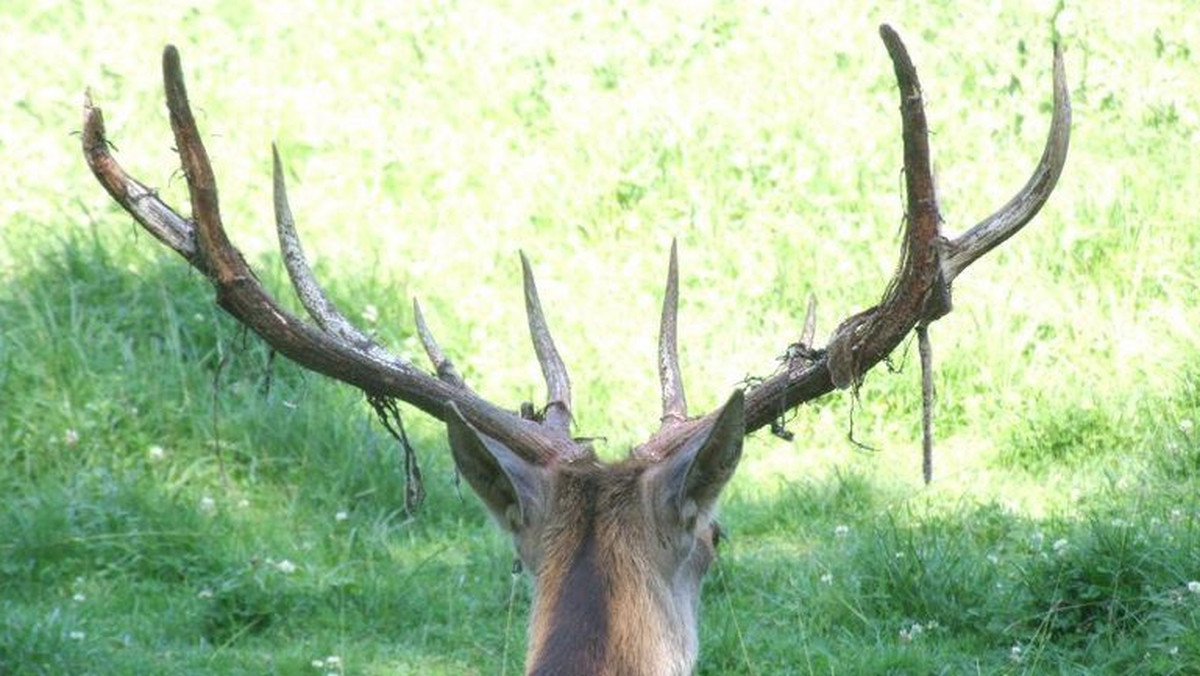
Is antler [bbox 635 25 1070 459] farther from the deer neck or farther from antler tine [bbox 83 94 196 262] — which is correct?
antler tine [bbox 83 94 196 262]

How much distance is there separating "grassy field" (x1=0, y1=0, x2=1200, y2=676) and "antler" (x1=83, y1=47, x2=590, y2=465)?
42cm

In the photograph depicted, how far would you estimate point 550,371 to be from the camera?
17.2 ft

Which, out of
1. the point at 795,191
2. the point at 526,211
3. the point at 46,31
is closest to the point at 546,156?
the point at 526,211

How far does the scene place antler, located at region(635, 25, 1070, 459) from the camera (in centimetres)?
416

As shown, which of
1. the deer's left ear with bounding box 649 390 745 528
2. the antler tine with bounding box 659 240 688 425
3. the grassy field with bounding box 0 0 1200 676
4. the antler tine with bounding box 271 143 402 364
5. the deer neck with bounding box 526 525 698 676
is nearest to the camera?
the deer neck with bounding box 526 525 698 676

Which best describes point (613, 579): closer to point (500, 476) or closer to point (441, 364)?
point (500, 476)

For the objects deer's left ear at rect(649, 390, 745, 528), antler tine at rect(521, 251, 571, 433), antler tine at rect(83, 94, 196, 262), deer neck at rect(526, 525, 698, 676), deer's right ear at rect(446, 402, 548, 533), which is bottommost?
deer neck at rect(526, 525, 698, 676)

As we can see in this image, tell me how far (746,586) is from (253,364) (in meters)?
2.52

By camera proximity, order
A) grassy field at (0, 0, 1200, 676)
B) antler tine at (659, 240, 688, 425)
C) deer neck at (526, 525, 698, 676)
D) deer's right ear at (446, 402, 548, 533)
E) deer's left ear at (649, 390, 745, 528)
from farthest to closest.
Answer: grassy field at (0, 0, 1200, 676) < antler tine at (659, 240, 688, 425) < deer's right ear at (446, 402, 548, 533) < deer's left ear at (649, 390, 745, 528) < deer neck at (526, 525, 698, 676)

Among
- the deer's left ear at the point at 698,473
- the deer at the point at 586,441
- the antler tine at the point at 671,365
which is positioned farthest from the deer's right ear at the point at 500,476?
the antler tine at the point at 671,365

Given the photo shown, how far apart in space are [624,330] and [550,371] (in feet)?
12.8

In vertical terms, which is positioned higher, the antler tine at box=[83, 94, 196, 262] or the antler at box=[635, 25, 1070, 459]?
the antler tine at box=[83, 94, 196, 262]

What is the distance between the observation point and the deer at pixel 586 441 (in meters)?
4.19

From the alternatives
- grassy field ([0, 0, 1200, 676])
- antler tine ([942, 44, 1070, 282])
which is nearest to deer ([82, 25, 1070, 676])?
antler tine ([942, 44, 1070, 282])
